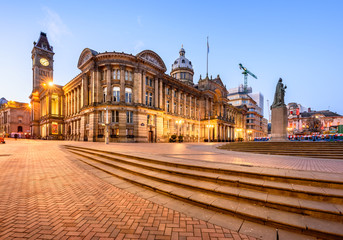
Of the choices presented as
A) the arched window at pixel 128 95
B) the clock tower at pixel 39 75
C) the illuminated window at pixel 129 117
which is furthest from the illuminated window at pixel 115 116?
the clock tower at pixel 39 75

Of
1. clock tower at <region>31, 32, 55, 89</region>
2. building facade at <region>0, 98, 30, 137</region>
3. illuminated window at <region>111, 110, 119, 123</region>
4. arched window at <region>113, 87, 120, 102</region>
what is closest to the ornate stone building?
arched window at <region>113, 87, 120, 102</region>

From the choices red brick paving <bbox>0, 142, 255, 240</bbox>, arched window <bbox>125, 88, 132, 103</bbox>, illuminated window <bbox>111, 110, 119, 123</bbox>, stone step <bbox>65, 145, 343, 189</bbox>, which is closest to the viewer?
red brick paving <bbox>0, 142, 255, 240</bbox>

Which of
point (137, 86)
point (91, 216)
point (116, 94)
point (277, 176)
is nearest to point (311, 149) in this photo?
point (277, 176)

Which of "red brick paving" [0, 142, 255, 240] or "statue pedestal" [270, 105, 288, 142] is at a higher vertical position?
"statue pedestal" [270, 105, 288, 142]

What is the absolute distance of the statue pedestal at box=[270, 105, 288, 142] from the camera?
19.0 metres

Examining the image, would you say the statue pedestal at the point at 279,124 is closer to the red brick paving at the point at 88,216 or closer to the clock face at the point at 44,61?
the red brick paving at the point at 88,216

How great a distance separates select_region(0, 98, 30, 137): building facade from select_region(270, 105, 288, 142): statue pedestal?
9815cm

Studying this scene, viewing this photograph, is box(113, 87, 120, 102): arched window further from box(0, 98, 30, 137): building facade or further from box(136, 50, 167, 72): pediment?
box(0, 98, 30, 137): building facade

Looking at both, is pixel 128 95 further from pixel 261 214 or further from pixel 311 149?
pixel 261 214

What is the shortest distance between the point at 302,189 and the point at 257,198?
1.23 m

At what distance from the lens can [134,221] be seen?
3506 mm

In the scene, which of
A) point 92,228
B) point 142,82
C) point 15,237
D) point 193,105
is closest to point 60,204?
point 15,237

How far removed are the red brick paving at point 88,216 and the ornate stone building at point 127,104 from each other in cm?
1915

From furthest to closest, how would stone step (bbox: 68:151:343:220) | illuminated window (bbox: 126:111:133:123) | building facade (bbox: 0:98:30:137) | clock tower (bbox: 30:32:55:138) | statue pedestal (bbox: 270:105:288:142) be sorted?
building facade (bbox: 0:98:30:137) < clock tower (bbox: 30:32:55:138) < illuminated window (bbox: 126:111:133:123) < statue pedestal (bbox: 270:105:288:142) < stone step (bbox: 68:151:343:220)
